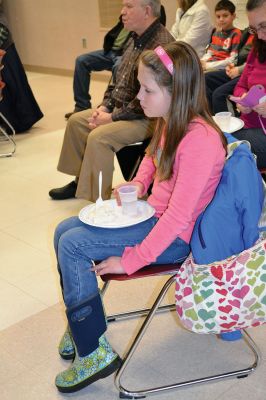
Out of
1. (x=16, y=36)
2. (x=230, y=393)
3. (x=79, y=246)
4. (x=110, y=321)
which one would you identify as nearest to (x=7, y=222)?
(x=110, y=321)

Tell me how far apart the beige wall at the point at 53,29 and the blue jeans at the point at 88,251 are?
5.44 metres

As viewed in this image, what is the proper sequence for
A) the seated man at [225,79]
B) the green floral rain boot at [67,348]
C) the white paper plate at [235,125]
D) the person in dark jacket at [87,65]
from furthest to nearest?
the person in dark jacket at [87,65]
the seated man at [225,79]
the white paper plate at [235,125]
the green floral rain boot at [67,348]

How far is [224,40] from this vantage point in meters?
4.27

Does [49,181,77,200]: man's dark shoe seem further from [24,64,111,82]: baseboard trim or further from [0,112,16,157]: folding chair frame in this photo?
[24,64,111,82]: baseboard trim

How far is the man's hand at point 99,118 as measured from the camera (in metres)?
3.02

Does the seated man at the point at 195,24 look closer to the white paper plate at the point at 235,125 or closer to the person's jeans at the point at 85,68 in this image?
the person's jeans at the point at 85,68

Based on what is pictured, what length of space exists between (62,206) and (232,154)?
187 cm

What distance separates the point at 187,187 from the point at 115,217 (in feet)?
0.95

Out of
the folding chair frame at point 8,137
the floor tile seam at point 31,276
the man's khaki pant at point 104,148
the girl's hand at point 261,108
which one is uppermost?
the girl's hand at point 261,108

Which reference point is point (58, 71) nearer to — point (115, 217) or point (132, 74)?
point (132, 74)

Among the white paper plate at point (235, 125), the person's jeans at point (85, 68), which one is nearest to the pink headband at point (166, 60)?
the white paper plate at point (235, 125)

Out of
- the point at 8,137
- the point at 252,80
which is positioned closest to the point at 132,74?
the point at 252,80

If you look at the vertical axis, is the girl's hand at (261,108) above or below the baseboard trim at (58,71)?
above

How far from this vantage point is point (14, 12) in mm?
7852
